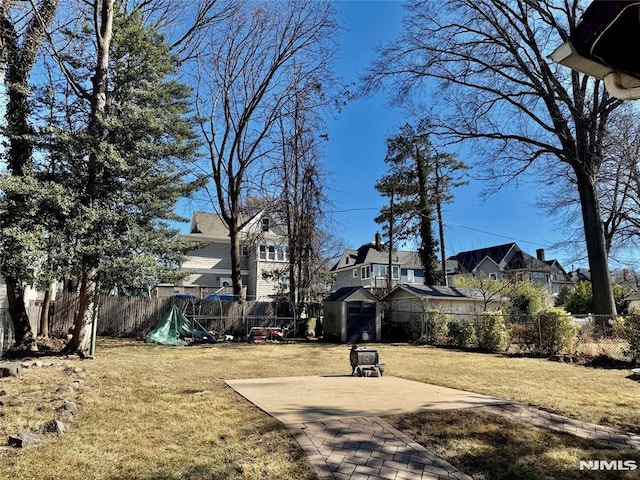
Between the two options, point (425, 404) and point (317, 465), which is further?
point (425, 404)

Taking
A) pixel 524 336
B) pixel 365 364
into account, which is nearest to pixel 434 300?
pixel 524 336

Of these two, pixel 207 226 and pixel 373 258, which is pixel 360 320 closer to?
pixel 207 226

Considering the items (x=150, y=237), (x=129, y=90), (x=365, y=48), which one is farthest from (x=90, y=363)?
(x=365, y=48)

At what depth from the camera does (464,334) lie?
1603 cm

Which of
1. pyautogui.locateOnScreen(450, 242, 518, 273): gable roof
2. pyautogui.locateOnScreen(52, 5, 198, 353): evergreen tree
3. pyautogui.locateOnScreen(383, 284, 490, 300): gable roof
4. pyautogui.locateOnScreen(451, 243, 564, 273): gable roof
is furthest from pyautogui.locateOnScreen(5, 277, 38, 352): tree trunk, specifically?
pyautogui.locateOnScreen(450, 242, 518, 273): gable roof

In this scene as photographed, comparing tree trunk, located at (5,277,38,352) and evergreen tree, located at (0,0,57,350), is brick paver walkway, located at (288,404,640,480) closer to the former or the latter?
evergreen tree, located at (0,0,57,350)

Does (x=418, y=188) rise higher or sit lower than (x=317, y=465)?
higher

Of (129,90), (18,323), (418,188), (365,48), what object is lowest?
(18,323)

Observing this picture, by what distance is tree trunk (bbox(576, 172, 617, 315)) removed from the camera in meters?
16.8

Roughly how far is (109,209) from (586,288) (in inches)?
1218

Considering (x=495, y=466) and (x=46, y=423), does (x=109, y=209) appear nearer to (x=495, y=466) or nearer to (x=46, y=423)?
(x=46, y=423)

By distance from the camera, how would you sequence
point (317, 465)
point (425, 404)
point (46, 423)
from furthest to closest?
1. point (425, 404)
2. point (46, 423)
3. point (317, 465)

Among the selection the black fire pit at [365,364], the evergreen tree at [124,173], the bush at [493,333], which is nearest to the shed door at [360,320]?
the bush at [493,333]

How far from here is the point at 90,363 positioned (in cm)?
966
